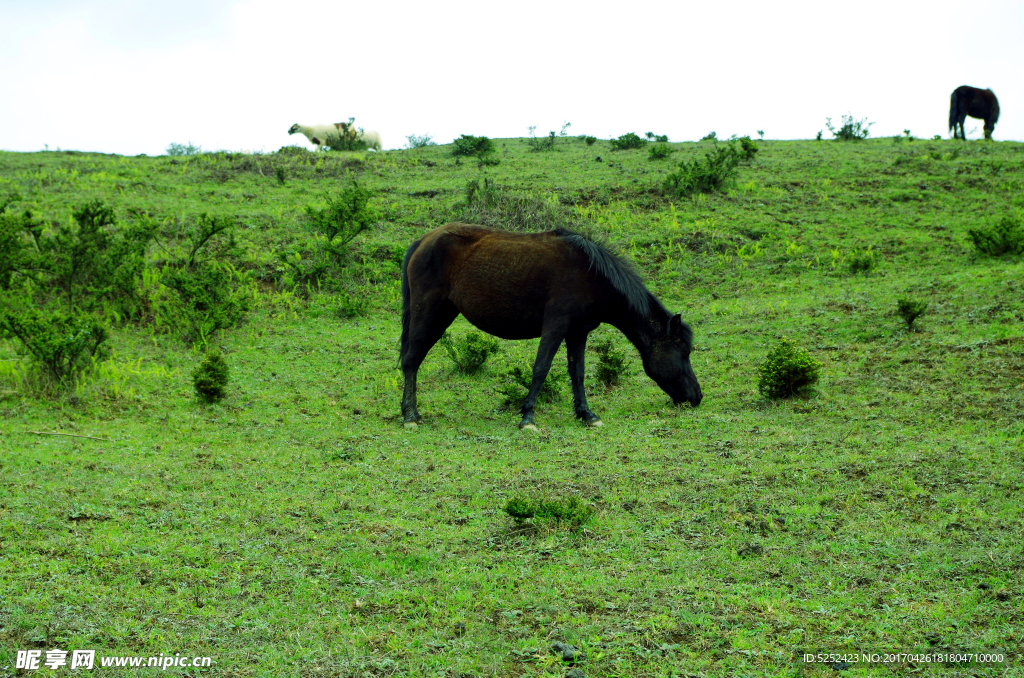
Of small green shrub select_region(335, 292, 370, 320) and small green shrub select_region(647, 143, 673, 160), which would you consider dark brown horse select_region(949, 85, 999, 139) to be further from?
small green shrub select_region(335, 292, 370, 320)

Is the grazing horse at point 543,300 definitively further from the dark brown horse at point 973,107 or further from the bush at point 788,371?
the dark brown horse at point 973,107

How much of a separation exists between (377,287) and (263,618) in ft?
35.0

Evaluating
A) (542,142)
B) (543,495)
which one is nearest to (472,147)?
(542,142)

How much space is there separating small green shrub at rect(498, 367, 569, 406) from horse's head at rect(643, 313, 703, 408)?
53.7 inches

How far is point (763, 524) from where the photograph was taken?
5.49 meters

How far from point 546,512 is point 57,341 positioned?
6049mm

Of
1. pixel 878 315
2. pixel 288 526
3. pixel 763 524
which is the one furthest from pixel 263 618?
pixel 878 315

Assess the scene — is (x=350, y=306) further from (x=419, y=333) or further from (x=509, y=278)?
(x=509, y=278)

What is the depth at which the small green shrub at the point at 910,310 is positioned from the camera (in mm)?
10094

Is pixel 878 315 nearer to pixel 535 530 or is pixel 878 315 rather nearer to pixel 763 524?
pixel 763 524

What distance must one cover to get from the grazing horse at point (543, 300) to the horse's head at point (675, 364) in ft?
0.04

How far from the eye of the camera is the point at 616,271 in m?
9.09

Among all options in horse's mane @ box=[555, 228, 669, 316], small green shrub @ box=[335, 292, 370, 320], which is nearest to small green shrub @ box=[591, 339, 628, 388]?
horse's mane @ box=[555, 228, 669, 316]

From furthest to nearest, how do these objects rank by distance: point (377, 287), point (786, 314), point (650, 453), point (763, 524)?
1. point (377, 287)
2. point (786, 314)
3. point (650, 453)
4. point (763, 524)
